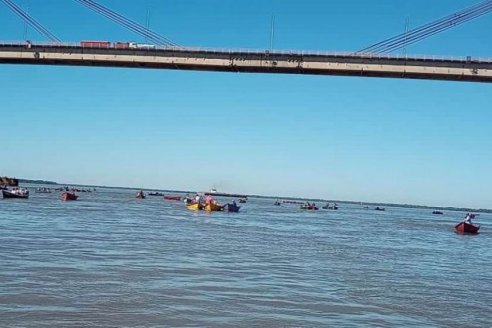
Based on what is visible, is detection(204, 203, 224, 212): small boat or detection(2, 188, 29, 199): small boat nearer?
detection(2, 188, 29, 199): small boat

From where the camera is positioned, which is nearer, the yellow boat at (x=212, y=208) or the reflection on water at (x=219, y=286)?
the reflection on water at (x=219, y=286)

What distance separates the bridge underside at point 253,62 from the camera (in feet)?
106

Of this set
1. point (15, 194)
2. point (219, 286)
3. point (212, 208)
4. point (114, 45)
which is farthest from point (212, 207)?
point (219, 286)

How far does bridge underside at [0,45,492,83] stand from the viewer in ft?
106

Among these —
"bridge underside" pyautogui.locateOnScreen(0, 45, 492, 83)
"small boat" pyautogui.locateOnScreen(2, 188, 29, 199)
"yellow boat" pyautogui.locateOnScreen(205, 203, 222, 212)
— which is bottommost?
"yellow boat" pyautogui.locateOnScreen(205, 203, 222, 212)

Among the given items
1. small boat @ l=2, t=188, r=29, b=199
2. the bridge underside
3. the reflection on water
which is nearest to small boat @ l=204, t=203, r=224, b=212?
small boat @ l=2, t=188, r=29, b=199

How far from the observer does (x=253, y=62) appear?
116ft

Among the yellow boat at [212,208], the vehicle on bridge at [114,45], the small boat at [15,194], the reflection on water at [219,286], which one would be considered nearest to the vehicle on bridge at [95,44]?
the vehicle on bridge at [114,45]

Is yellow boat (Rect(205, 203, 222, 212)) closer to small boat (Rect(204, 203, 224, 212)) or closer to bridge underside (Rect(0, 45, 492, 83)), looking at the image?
small boat (Rect(204, 203, 224, 212))

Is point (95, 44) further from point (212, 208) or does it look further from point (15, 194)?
point (15, 194)

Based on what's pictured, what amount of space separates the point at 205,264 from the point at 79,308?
8.42 metres

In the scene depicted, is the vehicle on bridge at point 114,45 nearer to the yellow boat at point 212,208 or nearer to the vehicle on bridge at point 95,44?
the vehicle on bridge at point 95,44

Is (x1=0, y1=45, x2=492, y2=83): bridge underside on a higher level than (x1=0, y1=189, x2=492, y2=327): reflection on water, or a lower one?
higher

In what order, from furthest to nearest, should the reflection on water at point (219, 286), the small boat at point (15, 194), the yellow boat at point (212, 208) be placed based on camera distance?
the yellow boat at point (212, 208) < the small boat at point (15, 194) < the reflection on water at point (219, 286)
